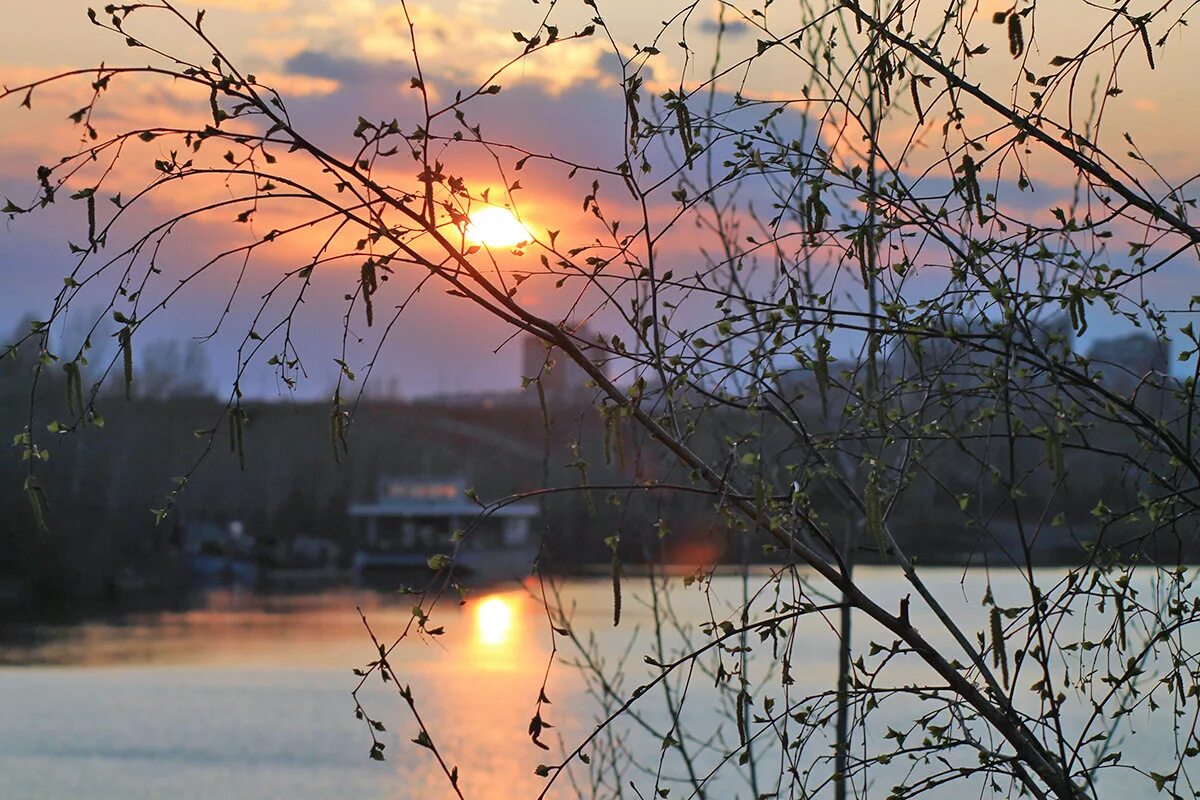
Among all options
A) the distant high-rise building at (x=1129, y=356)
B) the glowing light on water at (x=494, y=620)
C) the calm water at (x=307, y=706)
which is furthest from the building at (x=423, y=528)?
the distant high-rise building at (x=1129, y=356)

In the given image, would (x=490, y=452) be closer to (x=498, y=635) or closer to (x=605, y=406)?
(x=498, y=635)

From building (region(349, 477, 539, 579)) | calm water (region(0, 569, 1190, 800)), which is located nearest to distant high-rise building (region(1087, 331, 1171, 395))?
calm water (region(0, 569, 1190, 800))

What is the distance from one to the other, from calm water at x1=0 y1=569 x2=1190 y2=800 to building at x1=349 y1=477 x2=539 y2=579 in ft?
64.2

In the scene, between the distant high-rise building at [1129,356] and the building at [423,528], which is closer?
the distant high-rise building at [1129,356]

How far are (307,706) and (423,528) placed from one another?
38407 millimetres

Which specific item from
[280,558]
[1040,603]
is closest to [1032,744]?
[1040,603]

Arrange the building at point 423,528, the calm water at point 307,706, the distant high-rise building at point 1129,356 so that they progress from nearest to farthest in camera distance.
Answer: the distant high-rise building at point 1129,356 < the calm water at point 307,706 < the building at point 423,528

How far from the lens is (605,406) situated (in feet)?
8.61

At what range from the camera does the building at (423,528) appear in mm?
57219

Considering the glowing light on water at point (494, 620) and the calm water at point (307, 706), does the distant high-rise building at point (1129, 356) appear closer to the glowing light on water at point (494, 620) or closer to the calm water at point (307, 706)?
the calm water at point (307, 706)

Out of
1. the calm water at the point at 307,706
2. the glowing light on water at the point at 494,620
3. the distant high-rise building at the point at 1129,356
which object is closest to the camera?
the distant high-rise building at the point at 1129,356

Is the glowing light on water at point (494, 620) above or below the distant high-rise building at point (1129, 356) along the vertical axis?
below

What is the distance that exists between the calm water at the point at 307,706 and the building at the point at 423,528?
19566 millimetres

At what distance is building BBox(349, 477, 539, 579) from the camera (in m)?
57.2
